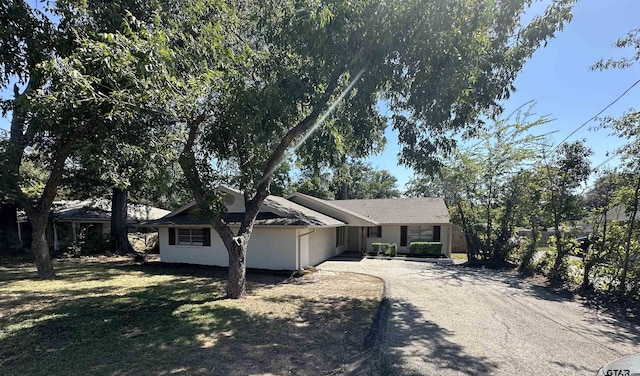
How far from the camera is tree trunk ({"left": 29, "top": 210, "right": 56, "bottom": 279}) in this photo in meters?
11.3

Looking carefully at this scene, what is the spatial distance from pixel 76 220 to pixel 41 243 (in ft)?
41.6

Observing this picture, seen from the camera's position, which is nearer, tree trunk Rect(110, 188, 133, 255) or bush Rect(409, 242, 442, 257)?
bush Rect(409, 242, 442, 257)

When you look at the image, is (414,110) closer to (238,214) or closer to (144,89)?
(144,89)

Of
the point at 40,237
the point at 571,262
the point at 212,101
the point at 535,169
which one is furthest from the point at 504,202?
the point at 40,237

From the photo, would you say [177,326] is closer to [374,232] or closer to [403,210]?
[374,232]

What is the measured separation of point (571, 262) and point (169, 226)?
53.2 feet

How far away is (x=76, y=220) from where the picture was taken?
872 inches

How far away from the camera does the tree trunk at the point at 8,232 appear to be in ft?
61.7

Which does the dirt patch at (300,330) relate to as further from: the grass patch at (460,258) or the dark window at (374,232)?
the dark window at (374,232)

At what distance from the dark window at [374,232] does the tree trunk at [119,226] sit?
617 inches

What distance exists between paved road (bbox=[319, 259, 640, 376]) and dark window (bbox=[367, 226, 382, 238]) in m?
9.81

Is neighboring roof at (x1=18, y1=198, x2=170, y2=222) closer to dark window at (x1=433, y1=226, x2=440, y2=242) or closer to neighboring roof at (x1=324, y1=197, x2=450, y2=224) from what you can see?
neighboring roof at (x1=324, y1=197, x2=450, y2=224)

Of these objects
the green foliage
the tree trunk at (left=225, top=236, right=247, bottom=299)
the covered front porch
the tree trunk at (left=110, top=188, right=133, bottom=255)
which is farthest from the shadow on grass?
the green foliage

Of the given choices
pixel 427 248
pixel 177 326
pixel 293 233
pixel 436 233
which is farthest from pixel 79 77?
pixel 436 233
